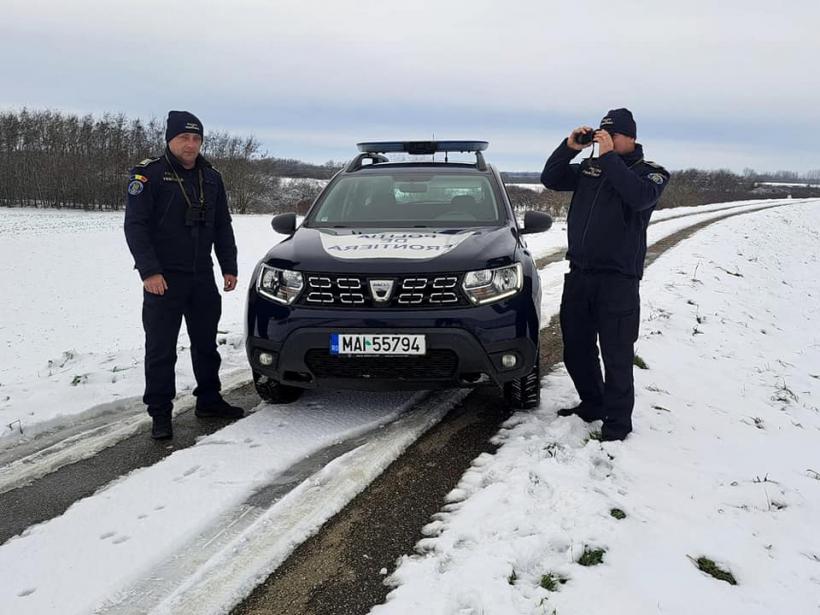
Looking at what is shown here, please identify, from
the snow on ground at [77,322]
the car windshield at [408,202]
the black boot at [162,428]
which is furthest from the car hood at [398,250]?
the snow on ground at [77,322]

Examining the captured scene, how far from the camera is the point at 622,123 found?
353 centimetres

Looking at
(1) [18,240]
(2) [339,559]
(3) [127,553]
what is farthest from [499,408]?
(1) [18,240]

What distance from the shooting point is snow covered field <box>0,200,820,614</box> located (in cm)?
230

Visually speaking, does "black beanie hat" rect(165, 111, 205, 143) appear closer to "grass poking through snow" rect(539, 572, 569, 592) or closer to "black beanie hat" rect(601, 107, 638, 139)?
"black beanie hat" rect(601, 107, 638, 139)

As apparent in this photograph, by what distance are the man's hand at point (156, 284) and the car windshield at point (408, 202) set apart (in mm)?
1278

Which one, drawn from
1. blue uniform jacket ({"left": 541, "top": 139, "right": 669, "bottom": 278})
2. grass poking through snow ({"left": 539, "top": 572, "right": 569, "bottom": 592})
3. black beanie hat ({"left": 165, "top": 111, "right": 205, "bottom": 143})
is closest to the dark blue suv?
blue uniform jacket ({"left": 541, "top": 139, "right": 669, "bottom": 278})

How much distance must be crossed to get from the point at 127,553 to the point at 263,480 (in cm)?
78

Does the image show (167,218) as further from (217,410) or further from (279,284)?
(217,410)

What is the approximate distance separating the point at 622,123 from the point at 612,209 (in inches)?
19.5

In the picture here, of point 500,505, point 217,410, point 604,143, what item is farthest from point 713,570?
point 217,410

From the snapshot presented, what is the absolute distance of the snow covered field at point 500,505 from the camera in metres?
2.30

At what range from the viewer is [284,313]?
3.64 meters

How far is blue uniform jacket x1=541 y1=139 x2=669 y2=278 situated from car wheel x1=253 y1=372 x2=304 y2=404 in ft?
7.08

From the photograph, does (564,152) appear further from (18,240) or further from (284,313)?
(18,240)
